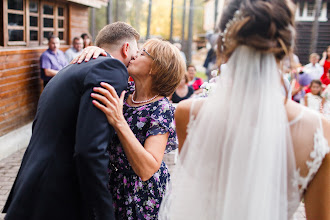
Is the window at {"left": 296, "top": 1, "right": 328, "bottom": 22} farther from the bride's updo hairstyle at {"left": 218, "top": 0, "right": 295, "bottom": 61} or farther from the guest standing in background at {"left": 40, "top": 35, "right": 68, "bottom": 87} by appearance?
the bride's updo hairstyle at {"left": 218, "top": 0, "right": 295, "bottom": 61}

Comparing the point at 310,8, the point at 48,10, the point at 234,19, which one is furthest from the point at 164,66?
the point at 310,8

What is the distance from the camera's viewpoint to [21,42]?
757cm

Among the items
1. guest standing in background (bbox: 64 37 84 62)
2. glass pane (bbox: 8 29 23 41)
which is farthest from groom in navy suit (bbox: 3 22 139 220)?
guest standing in background (bbox: 64 37 84 62)

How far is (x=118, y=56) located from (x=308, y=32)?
2915cm

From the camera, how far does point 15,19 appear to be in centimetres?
735

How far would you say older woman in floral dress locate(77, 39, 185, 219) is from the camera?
2.18 m

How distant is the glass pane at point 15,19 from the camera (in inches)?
281

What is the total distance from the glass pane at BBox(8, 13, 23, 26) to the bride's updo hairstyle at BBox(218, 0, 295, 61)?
21.6 ft

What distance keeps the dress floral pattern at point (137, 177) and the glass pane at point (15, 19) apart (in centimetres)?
582

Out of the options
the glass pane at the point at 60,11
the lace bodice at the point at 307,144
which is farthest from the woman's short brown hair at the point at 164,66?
the glass pane at the point at 60,11

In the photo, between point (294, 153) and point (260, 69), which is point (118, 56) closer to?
point (260, 69)

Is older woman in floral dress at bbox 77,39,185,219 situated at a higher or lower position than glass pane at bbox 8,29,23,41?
lower

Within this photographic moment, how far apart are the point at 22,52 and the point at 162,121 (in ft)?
20.1

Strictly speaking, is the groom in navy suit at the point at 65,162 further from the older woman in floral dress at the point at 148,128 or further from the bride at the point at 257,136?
the bride at the point at 257,136
